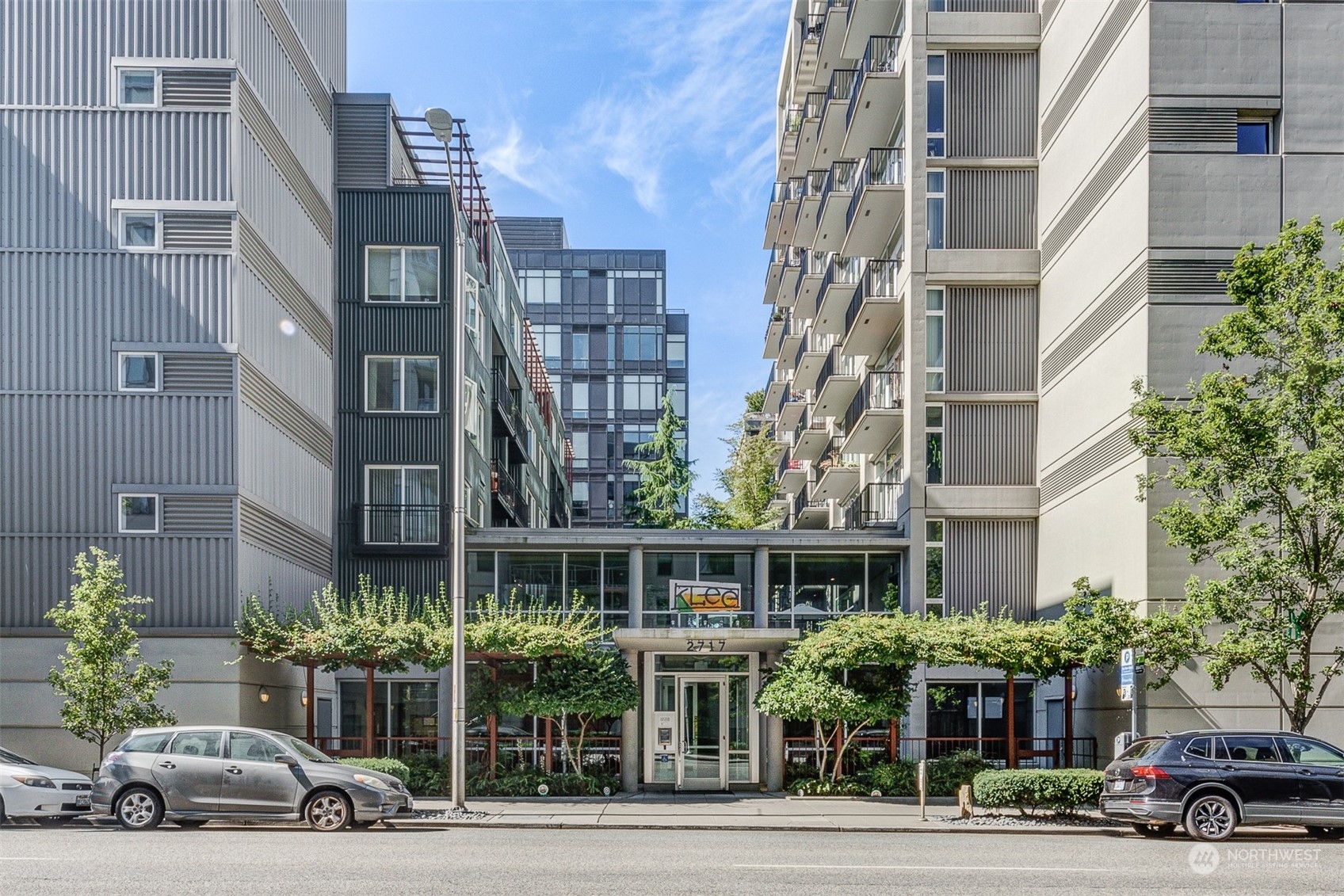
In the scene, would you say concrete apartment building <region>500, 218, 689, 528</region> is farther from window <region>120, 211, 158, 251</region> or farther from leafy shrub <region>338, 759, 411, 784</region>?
leafy shrub <region>338, 759, 411, 784</region>

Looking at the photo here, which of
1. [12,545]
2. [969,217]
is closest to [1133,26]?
[969,217]

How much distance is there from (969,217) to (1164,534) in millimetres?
10220

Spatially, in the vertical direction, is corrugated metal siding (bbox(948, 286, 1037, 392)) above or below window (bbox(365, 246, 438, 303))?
below

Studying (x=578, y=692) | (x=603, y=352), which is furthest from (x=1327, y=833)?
(x=603, y=352)

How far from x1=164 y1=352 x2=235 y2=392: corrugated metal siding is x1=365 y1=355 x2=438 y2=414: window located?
701 centimetres

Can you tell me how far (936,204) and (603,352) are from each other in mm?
65621

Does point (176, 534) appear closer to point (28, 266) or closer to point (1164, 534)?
point (28, 266)

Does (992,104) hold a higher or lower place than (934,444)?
higher

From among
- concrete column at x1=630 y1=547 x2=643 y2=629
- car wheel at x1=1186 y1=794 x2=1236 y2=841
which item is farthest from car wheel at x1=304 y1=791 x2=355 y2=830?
concrete column at x1=630 y1=547 x2=643 y2=629

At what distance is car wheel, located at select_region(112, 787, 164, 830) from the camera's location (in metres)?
18.9

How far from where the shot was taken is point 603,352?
96750 mm

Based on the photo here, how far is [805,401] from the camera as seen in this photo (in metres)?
51.8

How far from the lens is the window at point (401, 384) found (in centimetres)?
3291

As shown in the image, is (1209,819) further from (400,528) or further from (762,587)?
(400,528)
